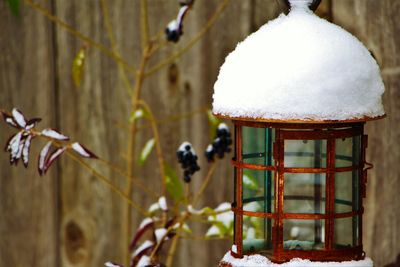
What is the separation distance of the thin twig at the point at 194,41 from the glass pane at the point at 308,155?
2.39 ft

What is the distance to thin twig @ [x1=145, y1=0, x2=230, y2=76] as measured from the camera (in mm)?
2492

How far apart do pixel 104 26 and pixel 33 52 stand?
0.26m

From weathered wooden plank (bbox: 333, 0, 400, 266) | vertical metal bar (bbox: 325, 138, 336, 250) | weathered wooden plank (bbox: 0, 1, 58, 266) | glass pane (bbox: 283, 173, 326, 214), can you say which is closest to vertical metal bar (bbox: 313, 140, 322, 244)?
glass pane (bbox: 283, 173, 326, 214)

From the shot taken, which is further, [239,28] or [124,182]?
[124,182]

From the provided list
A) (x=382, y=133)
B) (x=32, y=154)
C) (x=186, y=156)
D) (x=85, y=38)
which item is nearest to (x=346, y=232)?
(x=186, y=156)

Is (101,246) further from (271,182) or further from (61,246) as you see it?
(271,182)

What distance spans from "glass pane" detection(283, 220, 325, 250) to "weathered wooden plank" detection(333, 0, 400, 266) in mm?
514

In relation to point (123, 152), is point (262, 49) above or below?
above

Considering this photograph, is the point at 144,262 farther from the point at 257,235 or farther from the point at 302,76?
the point at 302,76

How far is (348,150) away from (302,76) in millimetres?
293

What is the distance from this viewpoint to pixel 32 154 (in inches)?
109

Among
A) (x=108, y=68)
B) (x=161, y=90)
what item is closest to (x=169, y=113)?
(x=161, y=90)

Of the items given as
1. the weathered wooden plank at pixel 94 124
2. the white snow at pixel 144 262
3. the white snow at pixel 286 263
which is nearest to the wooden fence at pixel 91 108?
the weathered wooden plank at pixel 94 124

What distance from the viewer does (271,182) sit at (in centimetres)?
178
